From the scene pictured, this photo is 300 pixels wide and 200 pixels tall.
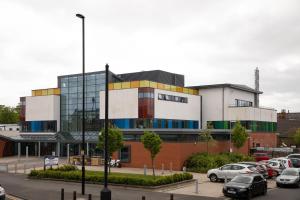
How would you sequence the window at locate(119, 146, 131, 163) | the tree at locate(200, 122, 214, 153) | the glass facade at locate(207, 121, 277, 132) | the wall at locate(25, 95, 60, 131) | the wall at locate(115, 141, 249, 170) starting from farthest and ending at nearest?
the wall at locate(25, 95, 60, 131)
the glass facade at locate(207, 121, 277, 132)
the tree at locate(200, 122, 214, 153)
the window at locate(119, 146, 131, 163)
the wall at locate(115, 141, 249, 170)

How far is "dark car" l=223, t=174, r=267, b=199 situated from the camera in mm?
25109

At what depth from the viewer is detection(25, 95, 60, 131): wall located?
69500mm

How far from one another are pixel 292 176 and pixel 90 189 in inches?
599

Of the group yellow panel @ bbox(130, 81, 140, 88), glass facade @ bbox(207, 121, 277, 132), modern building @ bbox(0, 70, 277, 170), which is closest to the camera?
yellow panel @ bbox(130, 81, 140, 88)

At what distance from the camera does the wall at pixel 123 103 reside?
5962 cm

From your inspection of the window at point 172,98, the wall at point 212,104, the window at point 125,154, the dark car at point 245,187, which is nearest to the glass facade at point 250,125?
the wall at point 212,104

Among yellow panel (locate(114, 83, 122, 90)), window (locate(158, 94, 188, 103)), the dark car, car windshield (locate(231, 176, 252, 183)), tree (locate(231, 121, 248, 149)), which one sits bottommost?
the dark car

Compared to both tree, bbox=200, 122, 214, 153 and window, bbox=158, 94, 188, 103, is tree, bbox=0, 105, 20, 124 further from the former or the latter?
tree, bbox=200, 122, 214, 153

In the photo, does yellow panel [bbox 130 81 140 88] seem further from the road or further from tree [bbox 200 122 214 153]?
the road

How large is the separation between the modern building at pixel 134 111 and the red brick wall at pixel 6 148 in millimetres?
200

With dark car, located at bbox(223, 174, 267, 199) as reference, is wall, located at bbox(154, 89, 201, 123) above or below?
above

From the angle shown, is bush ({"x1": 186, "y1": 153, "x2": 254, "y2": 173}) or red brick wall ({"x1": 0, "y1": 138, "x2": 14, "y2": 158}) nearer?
bush ({"x1": 186, "y1": 153, "x2": 254, "y2": 173})

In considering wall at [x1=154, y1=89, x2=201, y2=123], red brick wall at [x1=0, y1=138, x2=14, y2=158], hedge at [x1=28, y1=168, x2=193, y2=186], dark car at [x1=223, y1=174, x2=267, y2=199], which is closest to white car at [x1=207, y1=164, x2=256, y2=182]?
hedge at [x1=28, y1=168, x2=193, y2=186]

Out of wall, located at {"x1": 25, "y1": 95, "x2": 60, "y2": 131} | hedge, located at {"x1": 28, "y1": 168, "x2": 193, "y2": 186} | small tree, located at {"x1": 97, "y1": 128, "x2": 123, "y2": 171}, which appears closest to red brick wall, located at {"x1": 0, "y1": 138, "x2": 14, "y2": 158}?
wall, located at {"x1": 25, "y1": 95, "x2": 60, "y2": 131}
